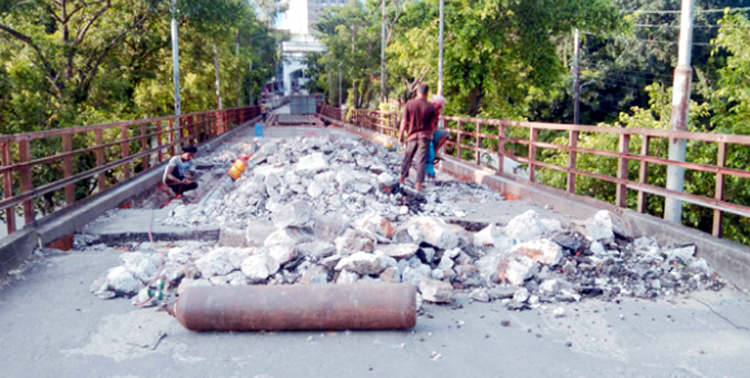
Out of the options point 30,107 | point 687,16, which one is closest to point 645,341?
point 687,16

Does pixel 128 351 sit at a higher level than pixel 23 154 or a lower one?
lower

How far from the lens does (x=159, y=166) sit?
613 inches

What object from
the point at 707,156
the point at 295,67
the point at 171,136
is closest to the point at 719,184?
the point at 707,156

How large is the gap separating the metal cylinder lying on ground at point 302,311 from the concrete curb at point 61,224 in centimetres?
256

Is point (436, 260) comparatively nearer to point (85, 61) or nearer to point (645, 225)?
point (645, 225)

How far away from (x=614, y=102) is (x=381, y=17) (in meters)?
20.1

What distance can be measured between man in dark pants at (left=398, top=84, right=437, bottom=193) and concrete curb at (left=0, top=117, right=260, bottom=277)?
187 inches

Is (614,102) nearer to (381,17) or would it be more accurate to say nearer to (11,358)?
(381,17)

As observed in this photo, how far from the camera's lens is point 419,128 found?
39.1 feet

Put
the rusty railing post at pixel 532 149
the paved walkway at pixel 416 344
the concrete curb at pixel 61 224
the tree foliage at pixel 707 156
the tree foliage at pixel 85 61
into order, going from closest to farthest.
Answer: the paved walkway at pixel 416 344 → the concrete curb at pixel 61 224 → the tree foliage at pixel 707 156 → the rusty railing post at pixel 532 149 → the tree foliage at pixel 85 61

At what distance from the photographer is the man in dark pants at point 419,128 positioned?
38.2 feet

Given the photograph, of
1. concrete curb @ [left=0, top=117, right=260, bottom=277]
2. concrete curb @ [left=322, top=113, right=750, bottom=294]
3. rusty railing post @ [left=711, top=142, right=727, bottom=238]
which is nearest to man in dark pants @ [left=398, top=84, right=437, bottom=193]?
concrete curb @ [left=322, top=113, right=750, bottom=294]

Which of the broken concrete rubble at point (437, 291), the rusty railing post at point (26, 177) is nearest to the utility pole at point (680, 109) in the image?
the broken concrete rubble at point (437, 291)

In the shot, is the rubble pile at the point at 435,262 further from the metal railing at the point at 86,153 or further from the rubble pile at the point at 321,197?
the rubble pile at the point at 321,197
